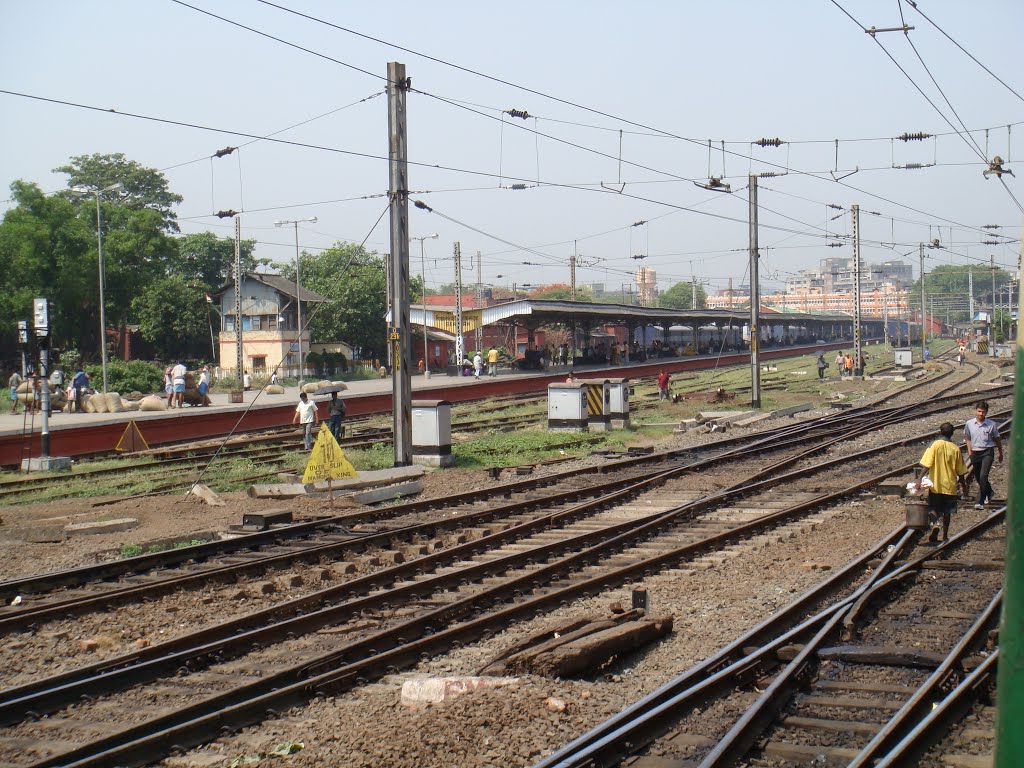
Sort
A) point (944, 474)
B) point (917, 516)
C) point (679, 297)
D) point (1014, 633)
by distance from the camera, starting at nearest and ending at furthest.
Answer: point (1014, 633)
point (944, 474)
point (917, 516)
point (679, 297)

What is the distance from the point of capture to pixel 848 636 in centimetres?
814

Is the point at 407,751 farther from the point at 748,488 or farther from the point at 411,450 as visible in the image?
the point at 411,450

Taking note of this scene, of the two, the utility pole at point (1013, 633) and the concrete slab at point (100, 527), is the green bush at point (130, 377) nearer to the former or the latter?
Result: the concrete slab at point (100, 527)

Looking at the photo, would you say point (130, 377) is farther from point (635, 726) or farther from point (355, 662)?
point (635, 726)

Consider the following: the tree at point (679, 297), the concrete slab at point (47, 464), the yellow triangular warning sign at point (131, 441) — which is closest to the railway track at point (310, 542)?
the concrete slab at point (47, 464)

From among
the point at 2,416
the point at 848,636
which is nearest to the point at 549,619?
the point at 848,636

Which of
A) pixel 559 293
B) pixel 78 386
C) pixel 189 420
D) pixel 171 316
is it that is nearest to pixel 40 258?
pixel 171 316

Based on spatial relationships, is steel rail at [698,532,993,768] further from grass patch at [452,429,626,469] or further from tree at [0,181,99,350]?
tree at [0,181,99,350]

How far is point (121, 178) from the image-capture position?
82562mm

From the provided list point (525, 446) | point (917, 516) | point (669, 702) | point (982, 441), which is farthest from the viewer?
point (525, 446)

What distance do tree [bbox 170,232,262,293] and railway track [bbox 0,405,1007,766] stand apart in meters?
66.9

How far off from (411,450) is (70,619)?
10.3 meters

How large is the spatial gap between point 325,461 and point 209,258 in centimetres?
6695

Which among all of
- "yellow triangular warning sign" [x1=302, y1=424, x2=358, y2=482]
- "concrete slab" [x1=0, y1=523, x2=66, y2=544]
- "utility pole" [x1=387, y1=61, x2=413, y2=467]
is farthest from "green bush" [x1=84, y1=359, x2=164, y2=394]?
"yellow triangular warning sign" [x1=302, y1=424, x2=358, y2=482]
